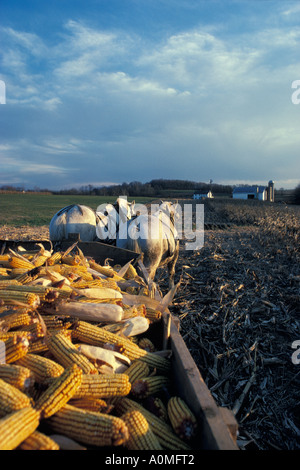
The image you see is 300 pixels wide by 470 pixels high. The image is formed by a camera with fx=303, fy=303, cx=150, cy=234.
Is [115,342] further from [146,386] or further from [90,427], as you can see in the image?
[90,427]

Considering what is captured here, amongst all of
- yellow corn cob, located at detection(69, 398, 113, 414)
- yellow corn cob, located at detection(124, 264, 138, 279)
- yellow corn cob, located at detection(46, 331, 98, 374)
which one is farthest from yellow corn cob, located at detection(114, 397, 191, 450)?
yellow corn cob, located at detection(124, 264, 138, 279)

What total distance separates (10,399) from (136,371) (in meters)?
0.95

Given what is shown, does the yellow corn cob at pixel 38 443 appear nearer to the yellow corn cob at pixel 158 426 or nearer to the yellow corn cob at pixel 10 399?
the yellow corn cob at pixel 10 399

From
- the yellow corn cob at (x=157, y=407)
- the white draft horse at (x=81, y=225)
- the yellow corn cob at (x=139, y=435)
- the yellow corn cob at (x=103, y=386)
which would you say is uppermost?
the white draft horse at (x=81, y=225)

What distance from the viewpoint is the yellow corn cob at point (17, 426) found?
155 cm

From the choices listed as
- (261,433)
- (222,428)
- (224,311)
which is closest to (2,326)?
(222,428)

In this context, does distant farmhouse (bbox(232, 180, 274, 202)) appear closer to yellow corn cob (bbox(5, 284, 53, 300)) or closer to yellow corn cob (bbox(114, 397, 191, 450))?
yellow corn cob (bbox(5, 284, 53, 300))

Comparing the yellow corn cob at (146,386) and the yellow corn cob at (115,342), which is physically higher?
the yellow corn cob at (115,342)

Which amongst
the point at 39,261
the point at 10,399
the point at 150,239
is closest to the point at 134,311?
the point at 10,399

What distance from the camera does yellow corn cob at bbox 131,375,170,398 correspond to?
2258mm

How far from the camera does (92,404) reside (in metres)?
1.99

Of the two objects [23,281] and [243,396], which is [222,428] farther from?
[23,281]

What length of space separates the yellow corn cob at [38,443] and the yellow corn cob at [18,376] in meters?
0.36

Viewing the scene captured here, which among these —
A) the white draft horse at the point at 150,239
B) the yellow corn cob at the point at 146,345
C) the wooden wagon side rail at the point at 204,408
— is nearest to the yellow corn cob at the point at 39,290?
the yellow corn cob at the point at 146,345
